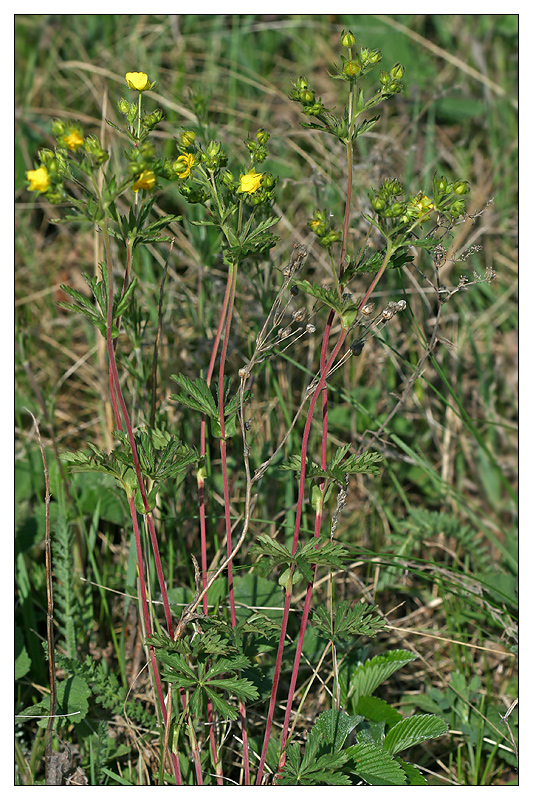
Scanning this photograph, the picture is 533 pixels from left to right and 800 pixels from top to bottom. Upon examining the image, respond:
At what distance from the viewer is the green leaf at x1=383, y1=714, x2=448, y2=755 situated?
1.79m

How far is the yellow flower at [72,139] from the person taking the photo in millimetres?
1257

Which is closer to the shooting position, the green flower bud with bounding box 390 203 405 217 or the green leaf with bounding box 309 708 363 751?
the green flower bud with bounding box 390 203 405 217

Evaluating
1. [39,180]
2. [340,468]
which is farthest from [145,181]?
[340,468]

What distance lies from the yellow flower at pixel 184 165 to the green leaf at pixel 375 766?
4.51 ft

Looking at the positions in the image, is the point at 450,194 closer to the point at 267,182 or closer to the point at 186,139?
the point at 267,182

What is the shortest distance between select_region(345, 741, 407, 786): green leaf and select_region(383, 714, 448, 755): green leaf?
9 centimetres

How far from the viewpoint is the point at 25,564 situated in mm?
2297

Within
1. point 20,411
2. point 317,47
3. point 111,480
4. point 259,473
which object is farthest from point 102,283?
point 317,47

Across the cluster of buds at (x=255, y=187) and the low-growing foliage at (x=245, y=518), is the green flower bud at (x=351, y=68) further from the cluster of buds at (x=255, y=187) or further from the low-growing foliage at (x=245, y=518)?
the cluster of buds at (x=255, y=187)

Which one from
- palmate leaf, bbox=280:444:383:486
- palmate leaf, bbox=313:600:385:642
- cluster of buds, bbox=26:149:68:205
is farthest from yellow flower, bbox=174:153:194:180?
palmate leaf, bbox=313:600:385:642

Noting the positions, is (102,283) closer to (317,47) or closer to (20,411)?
(20,411)

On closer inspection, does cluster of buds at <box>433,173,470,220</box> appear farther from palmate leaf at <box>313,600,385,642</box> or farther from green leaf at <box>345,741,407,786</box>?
green leaf at <box>345,741,407,786</box>

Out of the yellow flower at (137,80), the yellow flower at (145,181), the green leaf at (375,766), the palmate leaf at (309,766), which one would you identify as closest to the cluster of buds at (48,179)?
the yellow flower at (145,181)

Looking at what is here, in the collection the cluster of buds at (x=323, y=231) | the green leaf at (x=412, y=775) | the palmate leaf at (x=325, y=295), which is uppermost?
the cluster of buds at (x=323, y=231)
